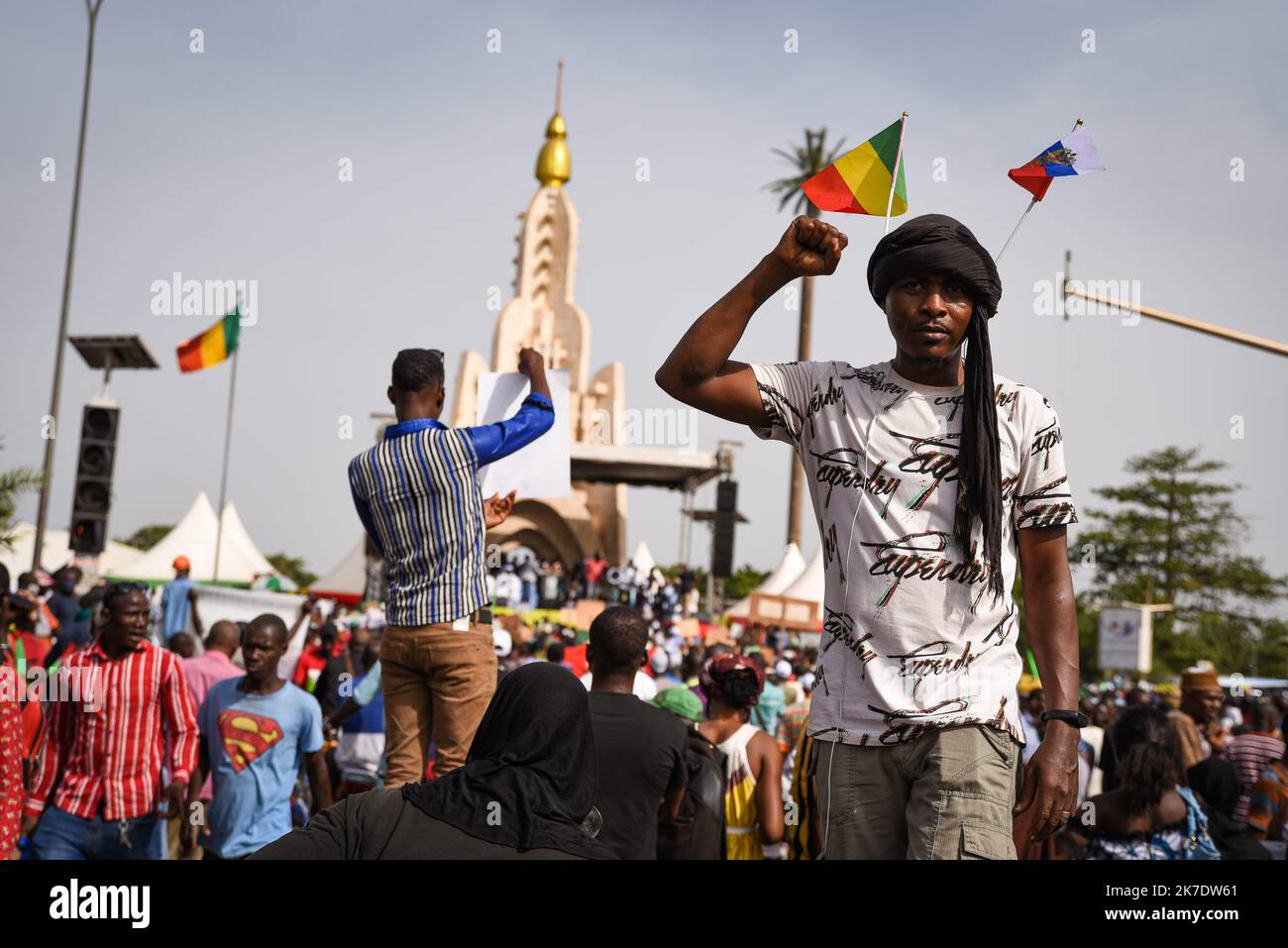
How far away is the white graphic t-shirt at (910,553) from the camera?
2789 mm

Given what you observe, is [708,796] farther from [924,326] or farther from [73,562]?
[73,562]

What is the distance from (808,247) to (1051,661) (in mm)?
1055

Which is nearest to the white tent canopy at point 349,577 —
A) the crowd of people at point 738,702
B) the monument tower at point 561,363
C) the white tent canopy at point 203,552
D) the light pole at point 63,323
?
the white tent canopy at point 203,552

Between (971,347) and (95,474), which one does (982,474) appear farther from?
(95,474)

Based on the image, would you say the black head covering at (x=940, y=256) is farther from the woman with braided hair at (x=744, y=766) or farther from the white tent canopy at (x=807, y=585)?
the white tent canopy at (x=807, y=585)

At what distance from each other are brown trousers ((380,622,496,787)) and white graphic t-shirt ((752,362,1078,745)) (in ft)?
6.58

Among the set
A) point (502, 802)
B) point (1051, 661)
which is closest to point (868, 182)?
point (1051, 661)

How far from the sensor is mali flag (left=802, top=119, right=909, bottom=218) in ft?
10.8

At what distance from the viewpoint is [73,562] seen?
47.6 feet

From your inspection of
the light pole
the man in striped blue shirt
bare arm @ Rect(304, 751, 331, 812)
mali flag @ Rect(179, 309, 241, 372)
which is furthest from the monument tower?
the man in striped blue shirt

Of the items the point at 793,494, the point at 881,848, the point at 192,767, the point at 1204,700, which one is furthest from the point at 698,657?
the point at 793,494

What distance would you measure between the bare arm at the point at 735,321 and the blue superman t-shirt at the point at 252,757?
13.8 ft

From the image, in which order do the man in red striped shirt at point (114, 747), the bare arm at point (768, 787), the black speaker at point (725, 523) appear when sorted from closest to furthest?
the man in red striped shirt at point (114, 747)
the bare arm at point (768, 787)
the black speaker at point (725, 523)
